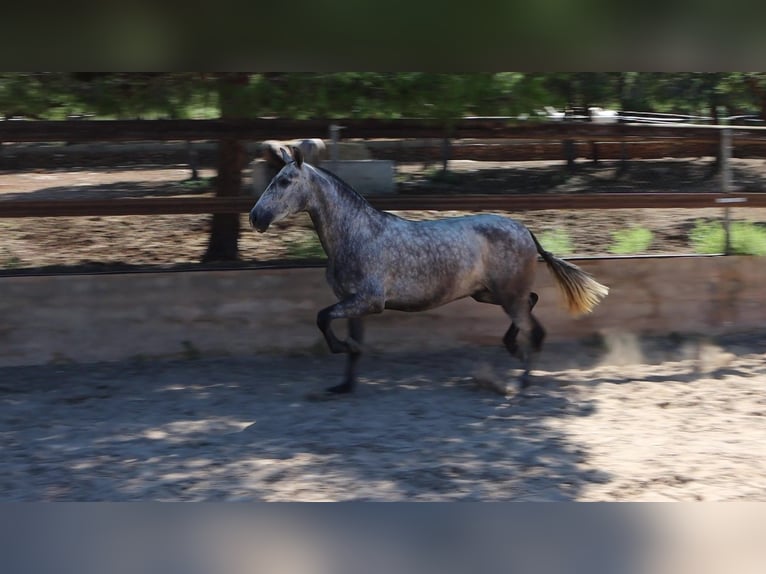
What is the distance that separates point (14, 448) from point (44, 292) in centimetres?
198

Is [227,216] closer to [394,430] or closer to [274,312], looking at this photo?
[274,312]

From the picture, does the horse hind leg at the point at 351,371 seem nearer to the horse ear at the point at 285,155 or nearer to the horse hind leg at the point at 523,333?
the horse hind leg at the point at 523,333

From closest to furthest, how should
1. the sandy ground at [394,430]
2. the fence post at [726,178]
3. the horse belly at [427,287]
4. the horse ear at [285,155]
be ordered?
the sandy ground at [394,430], the horse ear at [285,155], the horse belly at [427,287], the fence post at [726,178]

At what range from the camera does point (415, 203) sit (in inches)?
282

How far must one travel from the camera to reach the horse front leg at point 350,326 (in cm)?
593

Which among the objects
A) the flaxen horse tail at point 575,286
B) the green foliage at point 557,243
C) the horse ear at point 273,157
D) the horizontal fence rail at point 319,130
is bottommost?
the flaxen horse tail at point 575,286

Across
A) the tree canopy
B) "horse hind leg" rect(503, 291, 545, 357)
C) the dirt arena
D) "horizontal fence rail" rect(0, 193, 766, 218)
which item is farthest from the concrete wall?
the tree canopy

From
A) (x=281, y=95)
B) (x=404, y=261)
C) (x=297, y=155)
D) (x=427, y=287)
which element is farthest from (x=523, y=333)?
(x=281, y=95)

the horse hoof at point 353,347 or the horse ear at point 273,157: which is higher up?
the horse ear at point 273,157

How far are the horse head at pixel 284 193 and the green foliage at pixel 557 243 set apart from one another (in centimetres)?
284

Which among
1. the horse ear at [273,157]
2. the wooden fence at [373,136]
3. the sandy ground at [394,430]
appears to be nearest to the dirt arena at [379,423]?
the sandy ground at [394,430]

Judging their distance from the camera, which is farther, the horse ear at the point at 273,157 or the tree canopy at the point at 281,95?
the tree canopy at the point at 281,95

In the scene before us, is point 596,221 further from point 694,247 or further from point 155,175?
point 155,175

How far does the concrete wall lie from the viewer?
678 centimetres
